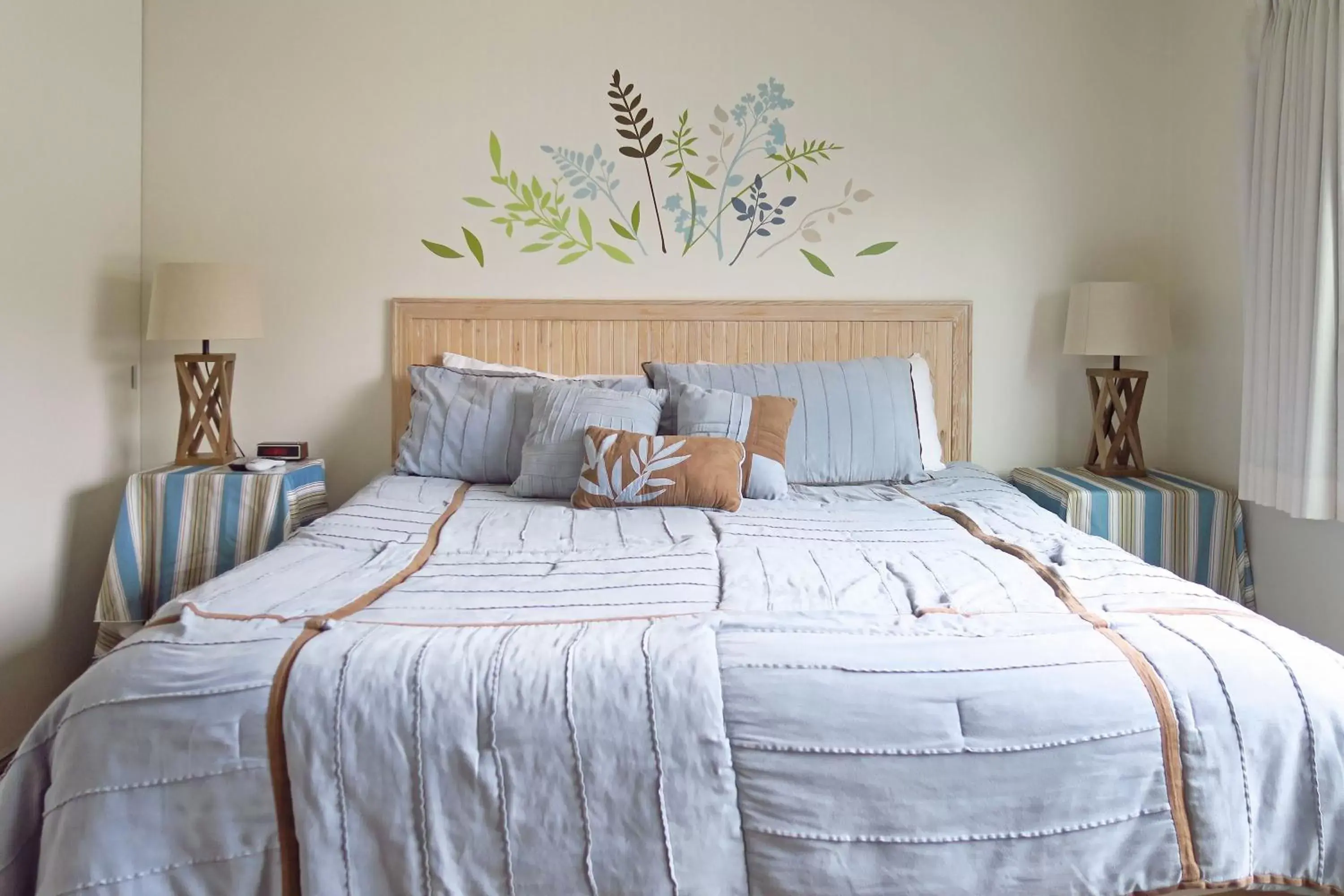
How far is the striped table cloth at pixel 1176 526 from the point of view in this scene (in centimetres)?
279

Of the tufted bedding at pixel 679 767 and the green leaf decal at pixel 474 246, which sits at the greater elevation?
the green leaf decal at pixel 474 246

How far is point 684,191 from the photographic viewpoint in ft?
10.7

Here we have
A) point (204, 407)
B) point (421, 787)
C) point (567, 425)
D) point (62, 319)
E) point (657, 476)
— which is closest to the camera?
point (421, 787)

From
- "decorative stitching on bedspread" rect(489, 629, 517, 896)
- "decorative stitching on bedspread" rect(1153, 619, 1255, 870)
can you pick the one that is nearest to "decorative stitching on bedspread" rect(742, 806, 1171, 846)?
"decorative stitching on bedspread" rect(1153, 619, 1255, 870)

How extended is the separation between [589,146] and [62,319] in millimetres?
1713

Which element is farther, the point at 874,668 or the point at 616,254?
the point at 616,254

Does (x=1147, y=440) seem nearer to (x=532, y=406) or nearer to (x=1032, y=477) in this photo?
(x=1032, y=477)

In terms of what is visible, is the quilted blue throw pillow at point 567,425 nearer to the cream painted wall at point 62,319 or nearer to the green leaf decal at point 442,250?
the green leaf decal at point 442,250

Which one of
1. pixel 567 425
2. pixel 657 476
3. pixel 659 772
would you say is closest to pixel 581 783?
pixel 659 772

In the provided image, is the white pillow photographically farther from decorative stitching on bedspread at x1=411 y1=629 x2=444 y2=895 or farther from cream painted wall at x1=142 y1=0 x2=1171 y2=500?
decorative stitching on bedspread at x1=411 y1=629 x2=444 y2=895

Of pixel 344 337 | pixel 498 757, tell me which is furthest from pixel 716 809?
pixel 344 337

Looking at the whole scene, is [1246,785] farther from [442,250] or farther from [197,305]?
[197,305]

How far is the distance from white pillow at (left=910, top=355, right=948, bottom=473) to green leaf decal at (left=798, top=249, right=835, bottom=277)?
0.44 meters

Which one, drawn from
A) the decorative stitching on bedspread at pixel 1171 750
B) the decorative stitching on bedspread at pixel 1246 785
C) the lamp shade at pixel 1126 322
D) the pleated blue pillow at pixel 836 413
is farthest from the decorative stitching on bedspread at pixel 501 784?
the lamp shade at pixel 1126 322
